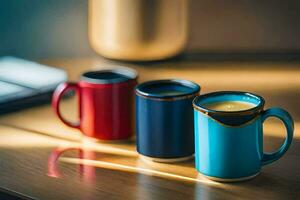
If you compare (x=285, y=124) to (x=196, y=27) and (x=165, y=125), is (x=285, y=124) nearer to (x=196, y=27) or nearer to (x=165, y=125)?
(x=165, y=125)

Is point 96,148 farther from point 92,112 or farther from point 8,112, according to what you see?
point 8,112

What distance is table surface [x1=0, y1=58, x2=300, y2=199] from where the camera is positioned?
841 millimetres

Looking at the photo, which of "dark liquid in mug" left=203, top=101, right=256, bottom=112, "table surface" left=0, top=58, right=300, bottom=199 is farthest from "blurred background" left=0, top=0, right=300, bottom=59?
Answer: "dark liquid in mug" left=203, top=101, right=256, bottom=112

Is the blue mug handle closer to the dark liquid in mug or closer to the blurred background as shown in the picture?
the dark liquid in mug

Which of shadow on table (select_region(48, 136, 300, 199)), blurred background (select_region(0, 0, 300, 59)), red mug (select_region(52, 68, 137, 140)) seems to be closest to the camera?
shadow on table (select_region(48, 136, 300, 199))

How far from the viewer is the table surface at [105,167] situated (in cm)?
84

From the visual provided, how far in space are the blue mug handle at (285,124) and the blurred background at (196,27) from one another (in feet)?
2.01

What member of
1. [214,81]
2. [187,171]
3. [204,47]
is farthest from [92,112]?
[204,47]

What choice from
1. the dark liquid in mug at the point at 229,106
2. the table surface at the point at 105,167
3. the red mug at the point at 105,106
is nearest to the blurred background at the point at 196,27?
the table surface at the point at 105,167

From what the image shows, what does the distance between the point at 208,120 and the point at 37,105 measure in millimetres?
472

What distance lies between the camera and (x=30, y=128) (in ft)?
3.63

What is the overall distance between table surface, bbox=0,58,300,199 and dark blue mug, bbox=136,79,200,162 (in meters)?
0.02

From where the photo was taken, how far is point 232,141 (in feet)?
2.75

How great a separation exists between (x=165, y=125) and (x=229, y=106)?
0.09 metres
